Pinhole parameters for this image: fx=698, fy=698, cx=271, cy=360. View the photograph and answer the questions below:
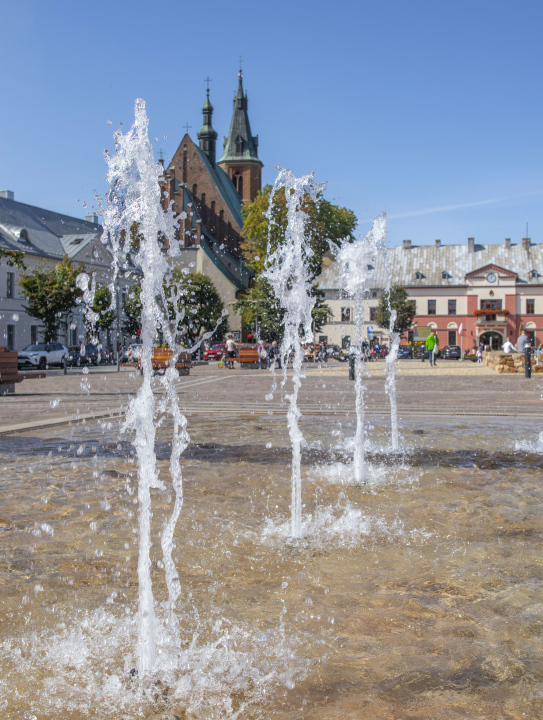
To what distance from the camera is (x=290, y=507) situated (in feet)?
16.7

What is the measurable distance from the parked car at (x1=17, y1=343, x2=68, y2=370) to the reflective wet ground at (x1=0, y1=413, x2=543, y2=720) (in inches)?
1250

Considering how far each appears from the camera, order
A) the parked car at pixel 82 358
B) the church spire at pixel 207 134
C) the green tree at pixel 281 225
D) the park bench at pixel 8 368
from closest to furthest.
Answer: the park bench at pixel 8 368 → the parked car at pixel 82 358 → the green tree at pixel 281 225 → the church spire at pixel 207 134

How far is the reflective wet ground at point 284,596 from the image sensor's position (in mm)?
2520

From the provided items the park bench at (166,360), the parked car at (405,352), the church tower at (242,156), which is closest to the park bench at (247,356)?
the park bench at (166,360)

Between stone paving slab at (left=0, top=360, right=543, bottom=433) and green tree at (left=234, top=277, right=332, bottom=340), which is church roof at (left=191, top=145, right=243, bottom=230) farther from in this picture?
stone paving slab at (left=0, top=360, right=543, bottom=433)

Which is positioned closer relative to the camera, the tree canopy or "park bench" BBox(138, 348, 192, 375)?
"park bench" BBox(138, 348, 192, 375)

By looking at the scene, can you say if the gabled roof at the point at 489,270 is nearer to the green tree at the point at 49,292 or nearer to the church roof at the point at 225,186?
the church roof at the point at 225,186

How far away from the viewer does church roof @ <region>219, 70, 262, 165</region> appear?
85.7 meters

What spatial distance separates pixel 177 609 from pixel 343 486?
2.76 metres

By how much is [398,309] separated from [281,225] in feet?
93.0

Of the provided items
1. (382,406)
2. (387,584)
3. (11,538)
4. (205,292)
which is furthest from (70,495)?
(205,292)

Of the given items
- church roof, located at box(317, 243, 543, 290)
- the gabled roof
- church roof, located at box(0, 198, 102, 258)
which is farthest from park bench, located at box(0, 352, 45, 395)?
the gabled roof

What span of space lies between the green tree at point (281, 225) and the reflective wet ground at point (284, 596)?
34724mm

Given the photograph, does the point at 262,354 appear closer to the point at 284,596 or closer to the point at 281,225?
the point at 281,225
